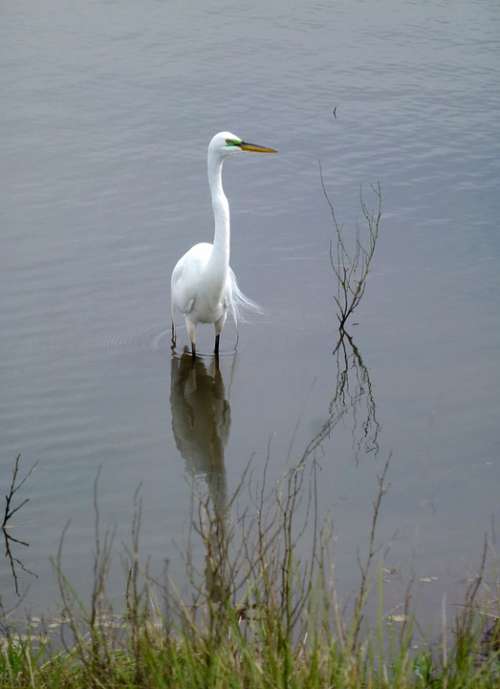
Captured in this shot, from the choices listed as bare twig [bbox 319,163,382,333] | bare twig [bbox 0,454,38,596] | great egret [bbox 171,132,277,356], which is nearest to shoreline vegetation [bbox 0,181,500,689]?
bare twig [bbox 0,454,38,596]

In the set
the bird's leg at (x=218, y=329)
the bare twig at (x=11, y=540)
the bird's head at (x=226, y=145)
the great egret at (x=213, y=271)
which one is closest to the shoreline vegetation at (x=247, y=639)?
the bare twig at (x=11, y=540)

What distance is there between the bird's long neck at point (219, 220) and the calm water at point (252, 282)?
65 centimetres

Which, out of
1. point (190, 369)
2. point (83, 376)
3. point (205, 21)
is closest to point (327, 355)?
point (190, 369)

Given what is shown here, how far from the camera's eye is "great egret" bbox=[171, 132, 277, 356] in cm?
624

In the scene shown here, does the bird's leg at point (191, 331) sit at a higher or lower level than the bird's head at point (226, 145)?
lower

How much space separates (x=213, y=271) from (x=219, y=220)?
328mm

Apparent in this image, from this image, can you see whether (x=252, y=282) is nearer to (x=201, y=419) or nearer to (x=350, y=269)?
(x=350, y=269)

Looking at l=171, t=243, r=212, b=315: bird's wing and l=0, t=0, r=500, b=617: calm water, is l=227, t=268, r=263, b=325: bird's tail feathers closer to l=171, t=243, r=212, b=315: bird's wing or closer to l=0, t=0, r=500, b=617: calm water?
l=0, t=0, r=500, b=617: calm water

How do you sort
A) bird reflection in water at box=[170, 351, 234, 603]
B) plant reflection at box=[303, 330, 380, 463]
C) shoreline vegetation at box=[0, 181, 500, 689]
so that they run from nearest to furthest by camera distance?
shoreline vegetation at box=[0, 181, 500, 689] → bird reflection in water at box=[170, 351, 234, 603] → plant reflection at box=[303, 330, 380, 463]

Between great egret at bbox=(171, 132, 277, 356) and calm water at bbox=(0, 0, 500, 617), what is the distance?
0.30 metres

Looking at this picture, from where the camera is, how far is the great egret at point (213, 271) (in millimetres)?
6242

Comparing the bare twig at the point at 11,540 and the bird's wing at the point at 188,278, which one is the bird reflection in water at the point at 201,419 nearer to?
the bird's wing at the point at 188,278

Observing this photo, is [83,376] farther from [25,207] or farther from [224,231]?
[25,207]

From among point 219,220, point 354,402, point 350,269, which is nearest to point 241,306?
point 350,269
